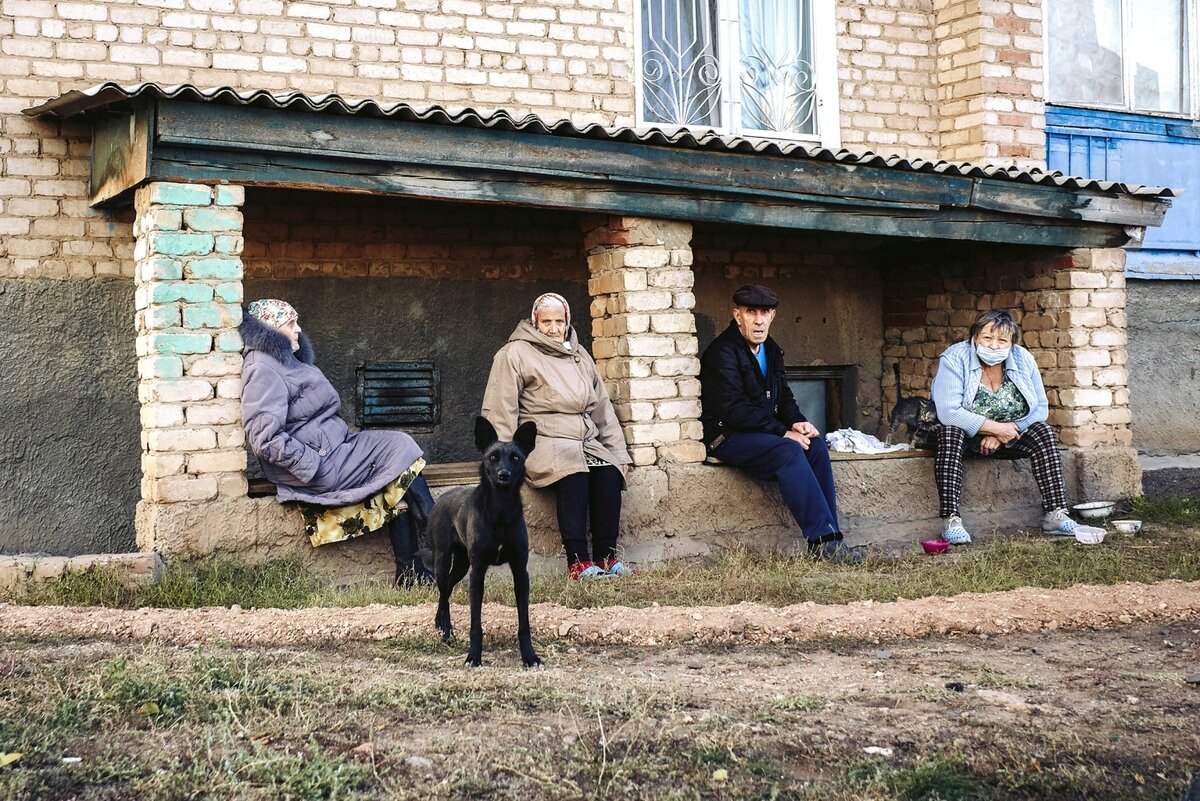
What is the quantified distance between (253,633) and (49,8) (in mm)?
4263

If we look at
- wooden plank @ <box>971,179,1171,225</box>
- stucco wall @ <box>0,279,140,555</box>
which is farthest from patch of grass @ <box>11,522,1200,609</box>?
wooden plank @ <box>971,179,1171,225</box>

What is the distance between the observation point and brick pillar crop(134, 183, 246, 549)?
6.40m

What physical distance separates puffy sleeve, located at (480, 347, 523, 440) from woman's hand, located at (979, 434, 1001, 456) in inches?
122

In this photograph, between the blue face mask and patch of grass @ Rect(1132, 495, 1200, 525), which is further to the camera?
patch of grass @ Rect(1132, 495, 1200, 525)

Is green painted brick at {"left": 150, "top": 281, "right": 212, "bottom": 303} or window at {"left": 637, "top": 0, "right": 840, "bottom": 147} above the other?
window at {"left": 637, "top": 0, "right": 840, "bottom": 147}

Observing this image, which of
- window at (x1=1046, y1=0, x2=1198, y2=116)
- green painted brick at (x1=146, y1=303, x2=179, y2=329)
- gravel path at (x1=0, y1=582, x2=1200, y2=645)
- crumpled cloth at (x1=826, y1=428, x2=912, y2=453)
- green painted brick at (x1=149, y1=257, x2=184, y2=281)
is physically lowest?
gravel path at (x1=0, y1=582, x2=1200, y2=645)

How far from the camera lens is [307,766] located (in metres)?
3.63

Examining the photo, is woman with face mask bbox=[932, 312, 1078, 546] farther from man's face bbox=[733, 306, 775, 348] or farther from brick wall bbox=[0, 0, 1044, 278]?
brick wall bbox=[0, 0, 1044, 278]

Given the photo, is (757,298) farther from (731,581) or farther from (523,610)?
(523,610)

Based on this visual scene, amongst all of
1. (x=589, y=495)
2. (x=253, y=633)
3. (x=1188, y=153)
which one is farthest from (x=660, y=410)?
(x=1188, y=153)

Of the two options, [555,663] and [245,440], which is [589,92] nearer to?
A: [245,440]

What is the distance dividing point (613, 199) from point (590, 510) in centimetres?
176

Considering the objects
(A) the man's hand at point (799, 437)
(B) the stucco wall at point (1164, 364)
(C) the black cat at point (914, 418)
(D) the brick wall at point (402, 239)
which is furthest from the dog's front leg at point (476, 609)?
(B) the stucco wall at point (1164, 364)

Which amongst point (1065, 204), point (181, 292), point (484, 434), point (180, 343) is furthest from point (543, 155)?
point (1065, 204)
